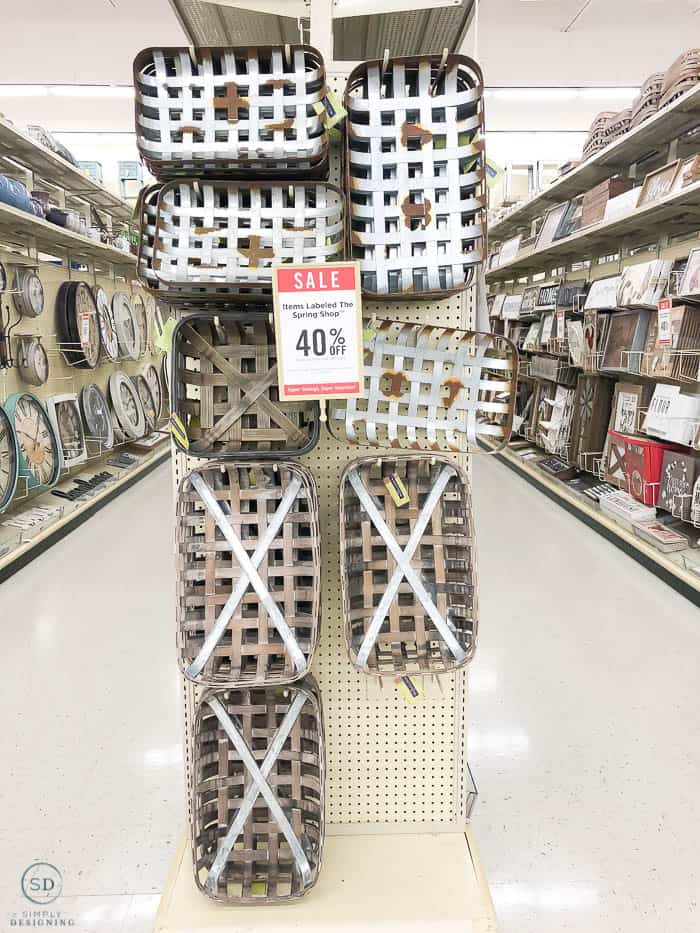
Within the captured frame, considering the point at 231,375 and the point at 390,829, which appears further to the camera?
the point at 390,829

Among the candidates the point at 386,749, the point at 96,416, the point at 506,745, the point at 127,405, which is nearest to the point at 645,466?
the point at 506,745

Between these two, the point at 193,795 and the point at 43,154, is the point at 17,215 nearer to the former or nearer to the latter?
the point at 43,154

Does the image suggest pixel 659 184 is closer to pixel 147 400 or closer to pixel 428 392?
pixel 428 392

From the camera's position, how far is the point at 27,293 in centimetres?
482

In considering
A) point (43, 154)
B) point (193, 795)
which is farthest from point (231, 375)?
point (43, 154)

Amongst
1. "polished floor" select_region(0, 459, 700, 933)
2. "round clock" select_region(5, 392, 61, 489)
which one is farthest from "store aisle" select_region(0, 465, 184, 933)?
"round clock" select_region(5, 392, 61, 489)

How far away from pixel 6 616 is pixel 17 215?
2.39 meters

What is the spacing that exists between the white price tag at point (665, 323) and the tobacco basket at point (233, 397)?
2962mm

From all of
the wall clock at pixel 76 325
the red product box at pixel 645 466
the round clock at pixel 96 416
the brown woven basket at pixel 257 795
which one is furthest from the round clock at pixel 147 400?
the brown woven basket at pixel 257 795

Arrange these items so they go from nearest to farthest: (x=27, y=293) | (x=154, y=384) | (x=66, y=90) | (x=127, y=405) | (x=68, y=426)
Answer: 1. (x=27, y=293)
2. (x=68, y=426)
3. (x=127, y=405)
4. (x=154, y=384)
5. (x=66, y=90)

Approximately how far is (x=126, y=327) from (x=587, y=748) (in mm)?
6107

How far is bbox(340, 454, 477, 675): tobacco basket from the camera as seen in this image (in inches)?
62.1

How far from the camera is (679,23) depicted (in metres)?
8.61

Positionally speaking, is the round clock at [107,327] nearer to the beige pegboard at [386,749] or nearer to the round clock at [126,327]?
the round clock at [126,327]
